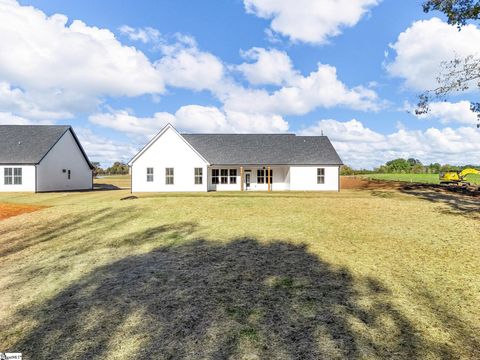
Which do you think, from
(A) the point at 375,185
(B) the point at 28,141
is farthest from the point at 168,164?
(A) the point at 375,185

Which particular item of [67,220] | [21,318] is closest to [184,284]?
[21,318]

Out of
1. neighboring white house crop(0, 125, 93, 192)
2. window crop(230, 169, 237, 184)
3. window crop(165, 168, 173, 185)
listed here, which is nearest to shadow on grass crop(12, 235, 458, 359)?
window crop(165, 168, 173, 185)

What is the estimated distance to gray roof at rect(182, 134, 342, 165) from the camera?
32.4 meters

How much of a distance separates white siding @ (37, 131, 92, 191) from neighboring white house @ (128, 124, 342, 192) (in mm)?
10902

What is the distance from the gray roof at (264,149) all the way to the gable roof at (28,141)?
1561 cm

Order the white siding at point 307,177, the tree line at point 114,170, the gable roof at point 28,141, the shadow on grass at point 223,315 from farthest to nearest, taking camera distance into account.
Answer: the tree line at point 114,170
the white siding at point 307,177
the gable roof at point 28,141
the shadow on grass at point 223,315

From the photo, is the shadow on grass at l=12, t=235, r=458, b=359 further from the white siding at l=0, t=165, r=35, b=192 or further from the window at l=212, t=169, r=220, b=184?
the white siding at l=0, t=165, r=35, b=192

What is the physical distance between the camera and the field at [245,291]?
175 inches

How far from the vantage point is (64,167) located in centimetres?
3509

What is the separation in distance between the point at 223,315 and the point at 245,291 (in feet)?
3.41

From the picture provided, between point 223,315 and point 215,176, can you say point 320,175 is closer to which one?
point 215,176

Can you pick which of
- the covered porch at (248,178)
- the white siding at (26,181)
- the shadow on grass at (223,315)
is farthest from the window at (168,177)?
the shadow on grass at (223,315)

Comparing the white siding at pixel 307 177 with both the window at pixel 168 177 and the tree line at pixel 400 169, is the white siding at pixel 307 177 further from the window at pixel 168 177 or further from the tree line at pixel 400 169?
the tree line at pixel 400 169

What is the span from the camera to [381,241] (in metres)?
9.79
